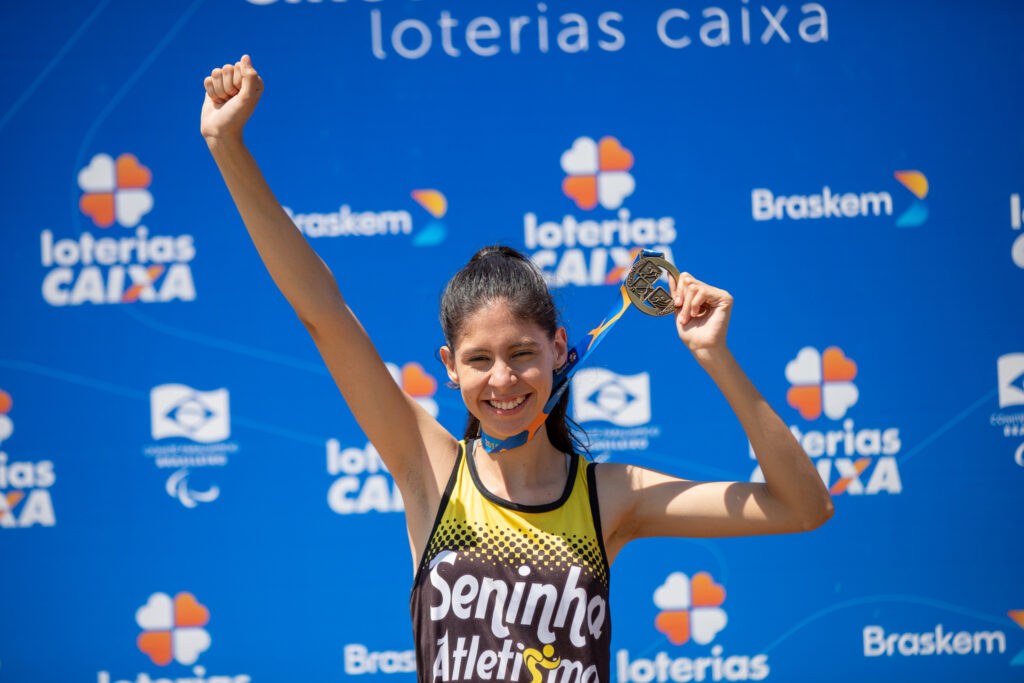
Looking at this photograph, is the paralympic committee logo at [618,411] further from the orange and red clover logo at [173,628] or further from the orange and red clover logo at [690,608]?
the orange and red clover logo at [173,628]

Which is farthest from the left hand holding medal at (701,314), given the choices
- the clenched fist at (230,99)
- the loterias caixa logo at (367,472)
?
the loterias caixa logo at (367,472)

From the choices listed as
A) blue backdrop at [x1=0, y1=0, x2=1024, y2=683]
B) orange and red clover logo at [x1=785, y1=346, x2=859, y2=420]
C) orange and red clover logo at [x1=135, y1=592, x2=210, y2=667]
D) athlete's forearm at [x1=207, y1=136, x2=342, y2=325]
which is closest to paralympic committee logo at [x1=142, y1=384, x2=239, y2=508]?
blue backdrop at [x1=0, y1=0, x2=1024, y2=683]

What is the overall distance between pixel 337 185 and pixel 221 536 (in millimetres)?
1416

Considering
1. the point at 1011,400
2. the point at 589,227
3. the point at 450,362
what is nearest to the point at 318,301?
the point at 450,362

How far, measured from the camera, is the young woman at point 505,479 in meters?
1.53

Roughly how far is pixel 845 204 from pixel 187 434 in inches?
105

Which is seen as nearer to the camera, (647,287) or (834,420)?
(647,287)

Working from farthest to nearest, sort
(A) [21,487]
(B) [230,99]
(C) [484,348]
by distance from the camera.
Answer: (A) [21,487]
(C) [484,348]
(B) [230,99]

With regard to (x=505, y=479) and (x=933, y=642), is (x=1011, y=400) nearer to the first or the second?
(x=933, y=642)

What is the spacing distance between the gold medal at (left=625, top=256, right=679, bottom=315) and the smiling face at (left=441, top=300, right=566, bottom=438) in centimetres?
22

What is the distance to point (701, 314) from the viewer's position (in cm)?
159

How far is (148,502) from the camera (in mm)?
3428

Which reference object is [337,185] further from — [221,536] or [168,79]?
[221,536]

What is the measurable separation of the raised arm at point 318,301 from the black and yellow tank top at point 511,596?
11 centimetres
